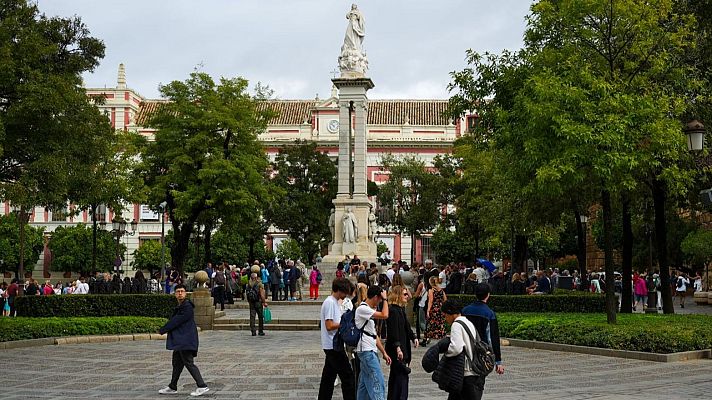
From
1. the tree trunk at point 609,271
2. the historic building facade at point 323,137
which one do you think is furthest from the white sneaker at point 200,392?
the historic building facade at point 323,137

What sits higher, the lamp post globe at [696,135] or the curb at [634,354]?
the lamp post globe at [696,135]

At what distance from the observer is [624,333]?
16859 mm

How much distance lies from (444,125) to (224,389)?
234 ft

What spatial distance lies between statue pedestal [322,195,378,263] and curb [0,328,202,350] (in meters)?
19.4

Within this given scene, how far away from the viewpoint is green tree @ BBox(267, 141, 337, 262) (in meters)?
64.4

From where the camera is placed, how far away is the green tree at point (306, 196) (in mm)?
64375

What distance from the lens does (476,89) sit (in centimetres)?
2267

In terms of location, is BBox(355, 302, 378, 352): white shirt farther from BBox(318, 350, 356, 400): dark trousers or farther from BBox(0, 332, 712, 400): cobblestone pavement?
BBox(0, 332, 712, 400): cobblestone pavement

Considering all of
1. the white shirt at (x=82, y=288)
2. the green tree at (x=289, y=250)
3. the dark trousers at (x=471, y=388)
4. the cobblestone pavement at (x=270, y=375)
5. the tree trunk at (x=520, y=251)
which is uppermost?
the green tree at (x=289, y=250)

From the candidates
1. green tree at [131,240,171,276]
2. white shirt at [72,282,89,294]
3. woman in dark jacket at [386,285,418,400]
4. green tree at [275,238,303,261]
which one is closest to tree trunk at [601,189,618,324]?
woman in dark jacket at [386,285,418,400]

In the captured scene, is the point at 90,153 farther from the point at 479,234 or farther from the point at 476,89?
the point at 479,234

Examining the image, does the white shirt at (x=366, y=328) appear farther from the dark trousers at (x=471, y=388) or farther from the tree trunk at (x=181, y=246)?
the tree trunk at (x=181, y=246)

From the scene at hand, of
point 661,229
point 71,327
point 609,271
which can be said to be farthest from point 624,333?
point 71,327

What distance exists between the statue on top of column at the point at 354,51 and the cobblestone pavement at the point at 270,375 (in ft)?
85.6
